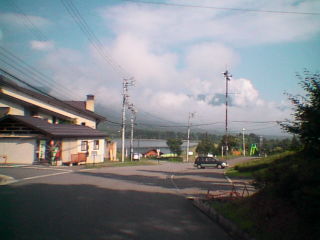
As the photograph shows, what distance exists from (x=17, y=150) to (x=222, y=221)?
2471 centimetres

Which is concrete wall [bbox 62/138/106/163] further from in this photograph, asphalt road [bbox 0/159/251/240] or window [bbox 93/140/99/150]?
asphalt road [bbox 0/159/251/240]

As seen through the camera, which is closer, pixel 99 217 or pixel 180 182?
pixel 99 217

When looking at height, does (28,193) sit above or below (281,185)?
below

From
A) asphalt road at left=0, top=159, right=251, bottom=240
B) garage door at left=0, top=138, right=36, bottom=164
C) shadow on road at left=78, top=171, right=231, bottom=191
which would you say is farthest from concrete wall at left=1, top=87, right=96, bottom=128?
asphalt road at left=0, top=159, right=251, bottom=240

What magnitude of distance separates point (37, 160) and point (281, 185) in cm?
2587

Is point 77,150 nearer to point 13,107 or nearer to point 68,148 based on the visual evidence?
point 68,148

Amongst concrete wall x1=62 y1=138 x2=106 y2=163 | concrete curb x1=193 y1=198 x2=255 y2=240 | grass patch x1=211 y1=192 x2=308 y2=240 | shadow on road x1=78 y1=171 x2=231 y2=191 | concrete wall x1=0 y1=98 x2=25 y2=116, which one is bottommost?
shadow on road x1=78 y1=171 x2=231 y2=191

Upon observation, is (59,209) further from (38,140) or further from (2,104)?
(2,104)

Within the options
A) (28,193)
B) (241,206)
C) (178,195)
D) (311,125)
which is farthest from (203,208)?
(28,193)

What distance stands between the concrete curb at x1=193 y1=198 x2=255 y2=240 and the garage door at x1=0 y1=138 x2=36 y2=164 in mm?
21497

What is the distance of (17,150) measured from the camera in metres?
27.6

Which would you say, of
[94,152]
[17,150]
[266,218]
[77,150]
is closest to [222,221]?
[266,218]

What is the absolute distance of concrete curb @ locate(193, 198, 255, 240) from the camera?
22.1 ft

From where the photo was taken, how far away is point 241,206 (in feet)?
28.1
